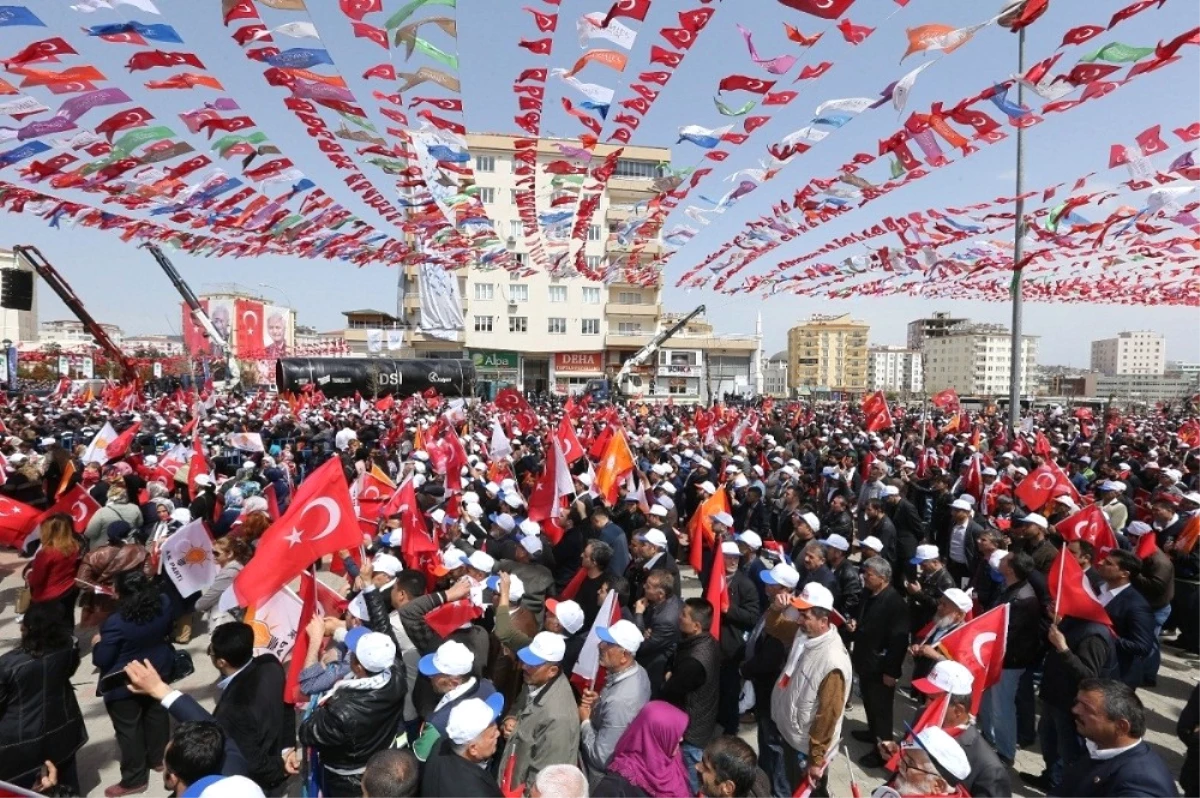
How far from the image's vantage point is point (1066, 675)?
4570 millimetres

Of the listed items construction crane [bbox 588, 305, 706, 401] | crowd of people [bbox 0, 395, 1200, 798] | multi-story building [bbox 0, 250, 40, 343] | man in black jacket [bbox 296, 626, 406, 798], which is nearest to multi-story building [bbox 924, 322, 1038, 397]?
construction crane [bbox 588, 305, 706, 401]

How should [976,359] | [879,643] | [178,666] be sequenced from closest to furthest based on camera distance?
[178,666], [879,643], [976,359]

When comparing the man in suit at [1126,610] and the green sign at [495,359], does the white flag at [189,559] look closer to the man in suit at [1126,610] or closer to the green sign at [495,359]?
the man in suit at [1126,610]

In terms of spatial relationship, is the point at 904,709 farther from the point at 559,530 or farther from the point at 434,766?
the point at 434,766

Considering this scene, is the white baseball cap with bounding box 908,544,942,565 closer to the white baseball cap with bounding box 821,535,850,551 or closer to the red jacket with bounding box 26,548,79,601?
the white baseball cap with bounding box 821,535,850,551

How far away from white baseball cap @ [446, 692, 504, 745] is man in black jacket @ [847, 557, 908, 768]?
3.03 m

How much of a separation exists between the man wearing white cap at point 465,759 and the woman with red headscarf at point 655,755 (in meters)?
0.62

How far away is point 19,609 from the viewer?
644 centimetres

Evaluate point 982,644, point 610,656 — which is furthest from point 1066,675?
point 610,656

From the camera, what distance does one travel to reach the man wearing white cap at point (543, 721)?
360 centimetres

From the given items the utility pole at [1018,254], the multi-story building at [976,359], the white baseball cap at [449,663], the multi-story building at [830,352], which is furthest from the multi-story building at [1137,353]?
the white baseball cap at [449,663]

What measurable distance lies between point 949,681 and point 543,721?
2.01m

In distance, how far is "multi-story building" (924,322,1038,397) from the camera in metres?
139

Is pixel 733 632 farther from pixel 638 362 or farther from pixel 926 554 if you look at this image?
pixel 638 362
